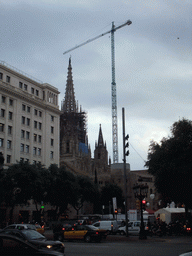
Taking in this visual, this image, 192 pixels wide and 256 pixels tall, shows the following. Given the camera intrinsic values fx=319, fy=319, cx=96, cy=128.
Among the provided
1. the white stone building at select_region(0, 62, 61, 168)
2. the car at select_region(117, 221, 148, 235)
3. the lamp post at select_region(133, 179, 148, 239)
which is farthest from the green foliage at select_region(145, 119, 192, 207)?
the white stone building at select_region(0, 62, 61, 168)

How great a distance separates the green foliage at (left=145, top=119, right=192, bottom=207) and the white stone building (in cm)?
3158

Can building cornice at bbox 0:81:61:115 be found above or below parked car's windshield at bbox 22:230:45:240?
above

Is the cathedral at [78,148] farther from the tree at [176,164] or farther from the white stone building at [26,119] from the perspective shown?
the tree at [176,164]

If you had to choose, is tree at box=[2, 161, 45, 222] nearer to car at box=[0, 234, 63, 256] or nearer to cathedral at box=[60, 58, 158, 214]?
car at box=[0, 234, 63, 256]

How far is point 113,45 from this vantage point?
144875 millimetres

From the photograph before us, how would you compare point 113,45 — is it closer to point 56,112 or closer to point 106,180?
point 106,180

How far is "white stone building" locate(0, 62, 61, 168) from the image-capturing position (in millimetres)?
61625

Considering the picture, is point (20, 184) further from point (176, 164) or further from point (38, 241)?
point (38, 241)

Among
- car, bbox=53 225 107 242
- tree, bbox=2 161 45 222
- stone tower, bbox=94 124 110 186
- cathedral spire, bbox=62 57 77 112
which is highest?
cathedral spire, bbox=62 57 77 112

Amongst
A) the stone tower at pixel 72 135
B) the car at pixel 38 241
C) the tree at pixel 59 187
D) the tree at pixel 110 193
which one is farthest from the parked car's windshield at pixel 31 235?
the stone tower at pixel 72 135

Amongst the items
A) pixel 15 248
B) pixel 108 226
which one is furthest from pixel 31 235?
pixel 108 226

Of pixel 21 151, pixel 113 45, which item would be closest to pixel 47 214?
pixel 21 151

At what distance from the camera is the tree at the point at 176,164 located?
125 ft

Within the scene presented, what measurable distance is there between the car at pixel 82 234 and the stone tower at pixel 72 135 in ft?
281
